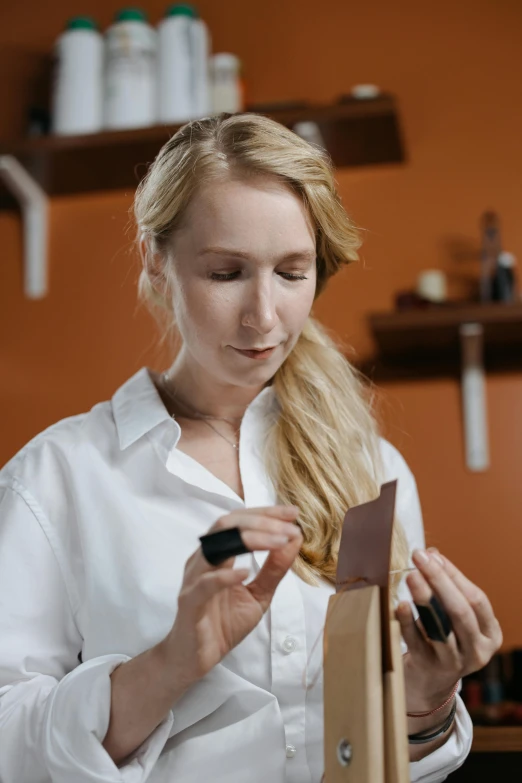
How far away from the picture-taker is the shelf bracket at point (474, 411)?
2266 millimetres

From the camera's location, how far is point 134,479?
3.82 ft

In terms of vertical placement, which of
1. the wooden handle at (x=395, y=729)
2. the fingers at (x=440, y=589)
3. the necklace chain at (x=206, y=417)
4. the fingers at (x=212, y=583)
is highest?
the necklace chain at (x=206, y=417)

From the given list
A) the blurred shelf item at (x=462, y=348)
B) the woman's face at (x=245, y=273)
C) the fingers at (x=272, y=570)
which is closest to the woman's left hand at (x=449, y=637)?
the fingers at (x=272, y=570)

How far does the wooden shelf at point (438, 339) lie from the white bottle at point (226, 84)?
0.70 m

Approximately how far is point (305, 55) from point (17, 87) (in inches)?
31.7

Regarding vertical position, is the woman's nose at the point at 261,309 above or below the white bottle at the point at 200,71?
below

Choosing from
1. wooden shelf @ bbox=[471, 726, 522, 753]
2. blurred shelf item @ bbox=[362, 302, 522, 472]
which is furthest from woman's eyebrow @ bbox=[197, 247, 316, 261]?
wooden shelf @ bbox=[471, 726, 522, 753]

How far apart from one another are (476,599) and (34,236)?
2.03 m

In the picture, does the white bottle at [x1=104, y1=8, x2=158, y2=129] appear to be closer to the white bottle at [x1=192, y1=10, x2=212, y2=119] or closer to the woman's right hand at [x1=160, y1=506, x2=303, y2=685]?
the white bottle at [x1=192, y1=10, x2=212, y2=119]

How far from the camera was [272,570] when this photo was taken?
84 cm

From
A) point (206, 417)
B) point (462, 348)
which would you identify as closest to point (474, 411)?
point (462, 348)

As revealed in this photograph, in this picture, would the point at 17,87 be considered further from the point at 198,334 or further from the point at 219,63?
the point at 198,334

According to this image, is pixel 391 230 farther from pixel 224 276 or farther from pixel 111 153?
pixel 224 276

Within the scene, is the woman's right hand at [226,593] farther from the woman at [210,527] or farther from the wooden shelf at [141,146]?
the wooden shelf at [141,146]
